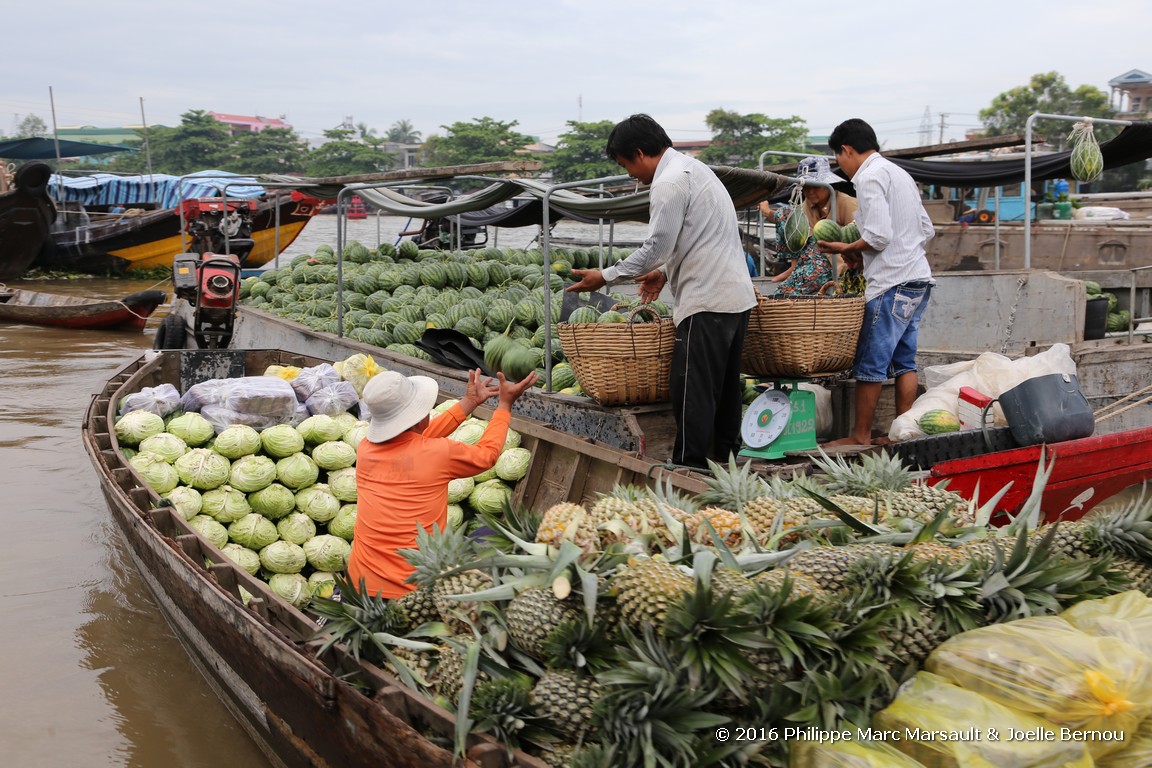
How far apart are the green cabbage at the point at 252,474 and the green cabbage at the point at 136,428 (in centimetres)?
68

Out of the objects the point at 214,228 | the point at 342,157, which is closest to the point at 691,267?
the point at 214,228

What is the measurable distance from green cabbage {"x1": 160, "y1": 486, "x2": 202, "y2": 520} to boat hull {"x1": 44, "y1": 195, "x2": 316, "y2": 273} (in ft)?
52.2

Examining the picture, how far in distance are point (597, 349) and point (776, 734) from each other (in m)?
2.68

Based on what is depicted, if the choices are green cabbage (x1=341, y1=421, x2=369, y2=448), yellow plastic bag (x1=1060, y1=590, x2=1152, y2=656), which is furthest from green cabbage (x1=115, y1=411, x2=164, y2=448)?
yellow plastic bag (x1=1060, y1=590, x2=1152, y2=656)

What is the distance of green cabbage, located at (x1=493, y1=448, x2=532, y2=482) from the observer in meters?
5.30

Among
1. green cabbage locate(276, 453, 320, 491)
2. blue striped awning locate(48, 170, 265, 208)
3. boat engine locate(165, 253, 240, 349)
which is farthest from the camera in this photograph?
blue striped awning locate(48, 170, 265, 208)

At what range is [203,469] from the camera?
16.9 feet

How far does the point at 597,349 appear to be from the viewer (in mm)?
4465

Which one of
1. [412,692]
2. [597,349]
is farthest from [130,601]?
[412,692]

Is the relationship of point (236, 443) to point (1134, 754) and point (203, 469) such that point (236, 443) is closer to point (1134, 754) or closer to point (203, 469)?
point (203, 469)

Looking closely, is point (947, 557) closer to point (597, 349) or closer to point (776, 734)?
point (776, 734)

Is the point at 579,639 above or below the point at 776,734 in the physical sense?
above

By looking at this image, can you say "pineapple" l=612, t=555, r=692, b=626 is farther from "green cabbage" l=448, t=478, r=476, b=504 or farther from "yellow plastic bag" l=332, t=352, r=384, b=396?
"yellow plastic bag" l=332, t=352, r=384, b=396

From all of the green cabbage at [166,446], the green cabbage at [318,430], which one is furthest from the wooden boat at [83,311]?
the green cabbage at [318,430]
